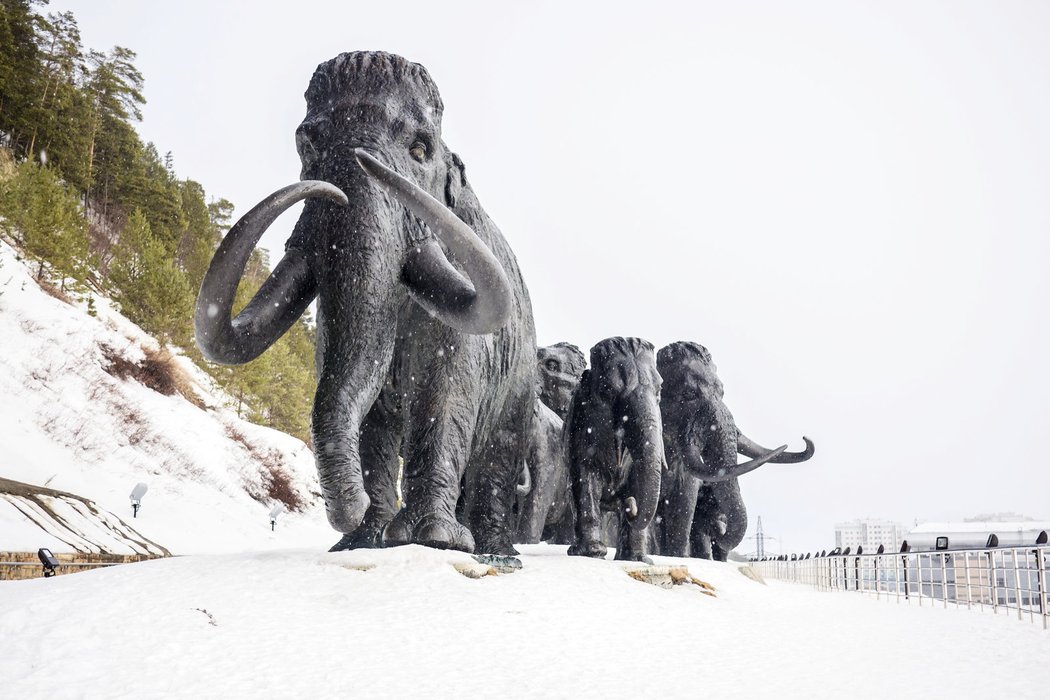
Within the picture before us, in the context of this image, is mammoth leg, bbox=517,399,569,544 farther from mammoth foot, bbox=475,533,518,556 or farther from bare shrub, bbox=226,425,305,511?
bare shrub, bbox=226,425,305,511

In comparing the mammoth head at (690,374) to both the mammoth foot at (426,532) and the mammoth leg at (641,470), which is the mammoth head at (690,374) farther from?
the mammoth foot at (426,532)

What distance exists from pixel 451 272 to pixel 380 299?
39 cm

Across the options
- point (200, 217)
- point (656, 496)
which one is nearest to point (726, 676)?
point (656, 496)

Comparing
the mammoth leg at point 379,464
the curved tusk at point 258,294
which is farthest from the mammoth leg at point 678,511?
the curved tusk at point 258,294

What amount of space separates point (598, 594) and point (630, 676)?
4.59 feet

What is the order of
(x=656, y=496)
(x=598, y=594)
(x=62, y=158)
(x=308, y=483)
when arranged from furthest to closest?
1. (x=62, y=158)
2. (x=308, y=483)
3. (x=656, y=496)
4. (x=598, y=594)

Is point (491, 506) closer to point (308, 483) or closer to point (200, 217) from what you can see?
point (308, 483)

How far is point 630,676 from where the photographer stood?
308 cm

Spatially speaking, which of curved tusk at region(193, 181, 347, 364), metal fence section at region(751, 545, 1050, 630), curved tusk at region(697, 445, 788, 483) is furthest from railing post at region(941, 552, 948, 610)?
curved tusk at region(193, 181, 347, 364)

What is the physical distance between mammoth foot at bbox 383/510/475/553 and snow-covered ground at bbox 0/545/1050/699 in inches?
8.0

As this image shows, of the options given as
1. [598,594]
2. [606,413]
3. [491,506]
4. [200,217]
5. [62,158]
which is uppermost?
[200,217]

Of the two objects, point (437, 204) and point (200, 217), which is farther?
point (200, 217)

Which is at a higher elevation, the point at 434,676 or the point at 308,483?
the point at 308,483

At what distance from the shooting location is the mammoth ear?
16.8 ft
